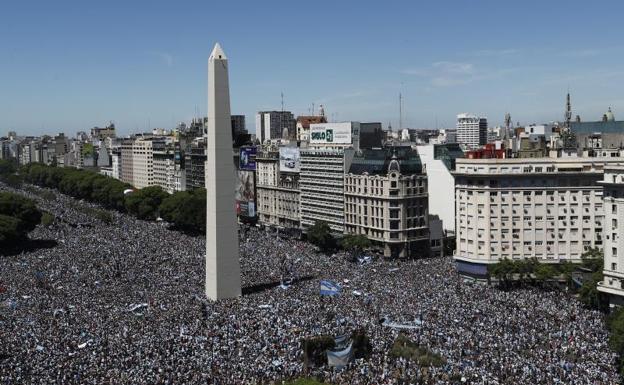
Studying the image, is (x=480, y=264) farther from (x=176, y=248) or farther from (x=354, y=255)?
(x=176, y=248)

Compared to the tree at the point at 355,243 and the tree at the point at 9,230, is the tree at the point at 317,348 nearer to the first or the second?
A: the tree at the point at 355,243

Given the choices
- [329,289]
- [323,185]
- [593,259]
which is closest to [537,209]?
[593,259]

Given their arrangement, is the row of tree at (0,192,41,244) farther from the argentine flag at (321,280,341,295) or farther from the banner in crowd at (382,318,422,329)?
the banner in crowd at (382,318,422,329)

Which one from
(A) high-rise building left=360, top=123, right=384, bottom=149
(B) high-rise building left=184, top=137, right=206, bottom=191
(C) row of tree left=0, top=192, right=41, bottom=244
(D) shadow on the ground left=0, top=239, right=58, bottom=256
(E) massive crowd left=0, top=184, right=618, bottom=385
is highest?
(A) high-rise building left=360, top=123, right=384, bottom=149

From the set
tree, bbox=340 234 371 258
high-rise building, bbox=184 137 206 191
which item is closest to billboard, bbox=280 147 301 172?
tree, bbox=340 234 371 258

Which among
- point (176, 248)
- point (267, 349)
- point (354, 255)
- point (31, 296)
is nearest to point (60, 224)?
point (176, 248)

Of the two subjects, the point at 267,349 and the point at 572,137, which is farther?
the point at 572,137
